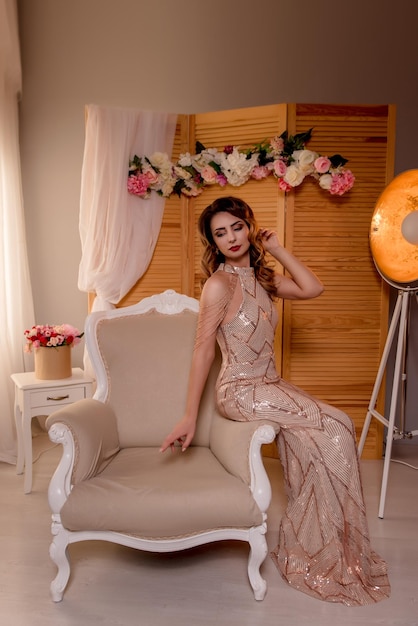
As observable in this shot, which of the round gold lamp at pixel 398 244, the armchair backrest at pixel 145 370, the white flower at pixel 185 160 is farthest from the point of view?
the white flower at pixel 185 160

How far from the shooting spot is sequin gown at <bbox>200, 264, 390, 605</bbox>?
2.22 metres

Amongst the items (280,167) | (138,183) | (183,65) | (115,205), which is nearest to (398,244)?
(280,167)

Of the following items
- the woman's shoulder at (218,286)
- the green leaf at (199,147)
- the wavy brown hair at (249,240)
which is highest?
the green leaf at (199,147)

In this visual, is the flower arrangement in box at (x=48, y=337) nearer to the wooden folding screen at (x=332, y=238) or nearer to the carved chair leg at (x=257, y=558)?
the wooden folding screen at (x=332, y=238)

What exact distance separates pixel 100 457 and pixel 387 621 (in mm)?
1261

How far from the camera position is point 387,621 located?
205 centimetres

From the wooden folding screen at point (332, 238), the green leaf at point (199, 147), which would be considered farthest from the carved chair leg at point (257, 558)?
the green leaf at point (199, 147)

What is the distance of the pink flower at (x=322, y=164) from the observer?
3.52 m

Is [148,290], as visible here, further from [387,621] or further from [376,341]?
[387,621]

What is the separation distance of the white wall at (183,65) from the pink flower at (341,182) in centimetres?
80

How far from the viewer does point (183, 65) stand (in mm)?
4234

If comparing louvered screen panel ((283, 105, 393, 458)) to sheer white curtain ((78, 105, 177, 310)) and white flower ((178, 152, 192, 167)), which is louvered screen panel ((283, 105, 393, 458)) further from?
sheer white curtain ((78, 105, 177, 310))

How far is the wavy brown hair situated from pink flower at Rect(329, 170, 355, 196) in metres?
1.18

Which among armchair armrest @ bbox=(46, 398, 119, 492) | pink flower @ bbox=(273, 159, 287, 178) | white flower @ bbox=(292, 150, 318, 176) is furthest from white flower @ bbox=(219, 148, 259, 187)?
armchair armrest @ bbox=(46, 398, 119, 492)
